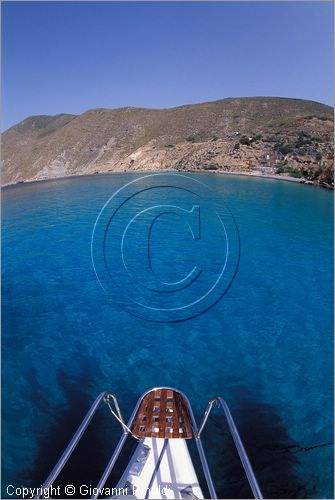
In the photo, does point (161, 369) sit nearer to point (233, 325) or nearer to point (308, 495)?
point (233, 325)

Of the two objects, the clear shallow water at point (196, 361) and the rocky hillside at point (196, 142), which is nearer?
the clear shallow water at point (196, 361)

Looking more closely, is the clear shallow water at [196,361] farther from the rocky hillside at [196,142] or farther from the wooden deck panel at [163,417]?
the rocky hillside at [196,142]

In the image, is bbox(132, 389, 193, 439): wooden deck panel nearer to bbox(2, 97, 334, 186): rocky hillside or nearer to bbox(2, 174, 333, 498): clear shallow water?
bbox(2, 174, 333, 498): clear shallow water

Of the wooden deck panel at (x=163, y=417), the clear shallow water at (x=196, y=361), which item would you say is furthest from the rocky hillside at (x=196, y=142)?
the wooden deck panel at (x=163, y=417)

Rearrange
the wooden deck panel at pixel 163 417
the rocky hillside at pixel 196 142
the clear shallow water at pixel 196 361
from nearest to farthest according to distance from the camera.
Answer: the wooden deck panel at pixel 163 417 → the clear shallow water at pixel 196 361 → the rocky hillside at pixel 196 142

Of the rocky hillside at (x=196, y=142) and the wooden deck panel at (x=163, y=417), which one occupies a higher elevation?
the rocky hillside at (x=196, y=142)

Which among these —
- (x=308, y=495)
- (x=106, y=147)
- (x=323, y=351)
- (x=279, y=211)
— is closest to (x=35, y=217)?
(x=279, y=211)

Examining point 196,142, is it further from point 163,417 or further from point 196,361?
point 163,417
